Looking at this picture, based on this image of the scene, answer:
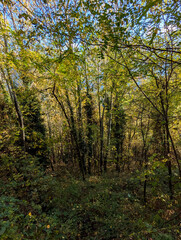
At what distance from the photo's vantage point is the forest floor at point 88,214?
2748 mm

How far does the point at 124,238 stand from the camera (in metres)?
3.04

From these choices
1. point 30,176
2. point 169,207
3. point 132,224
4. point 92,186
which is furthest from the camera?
point 92,186

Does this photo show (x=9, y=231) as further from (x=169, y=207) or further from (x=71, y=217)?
(x=169, y=207)

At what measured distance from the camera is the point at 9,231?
2150 mm

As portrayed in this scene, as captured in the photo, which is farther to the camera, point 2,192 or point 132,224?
point 2,192

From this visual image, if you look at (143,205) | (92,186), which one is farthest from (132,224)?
(92,186)

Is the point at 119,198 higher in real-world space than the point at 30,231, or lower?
lower

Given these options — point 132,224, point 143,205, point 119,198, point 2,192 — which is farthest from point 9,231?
point 143,205

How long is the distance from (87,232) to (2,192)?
3199 mm

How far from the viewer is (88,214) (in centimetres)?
404

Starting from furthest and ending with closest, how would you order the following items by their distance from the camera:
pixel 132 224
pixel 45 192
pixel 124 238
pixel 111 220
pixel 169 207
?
pixel 45 192
pixel 169 207
pixel 111 220
pixel 132 224
pixel 124 238

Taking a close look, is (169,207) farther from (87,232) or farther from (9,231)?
(9,231)

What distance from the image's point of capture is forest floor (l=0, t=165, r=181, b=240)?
275 centimetres

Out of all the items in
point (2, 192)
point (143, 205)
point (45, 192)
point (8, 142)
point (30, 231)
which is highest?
point (8, 142)
